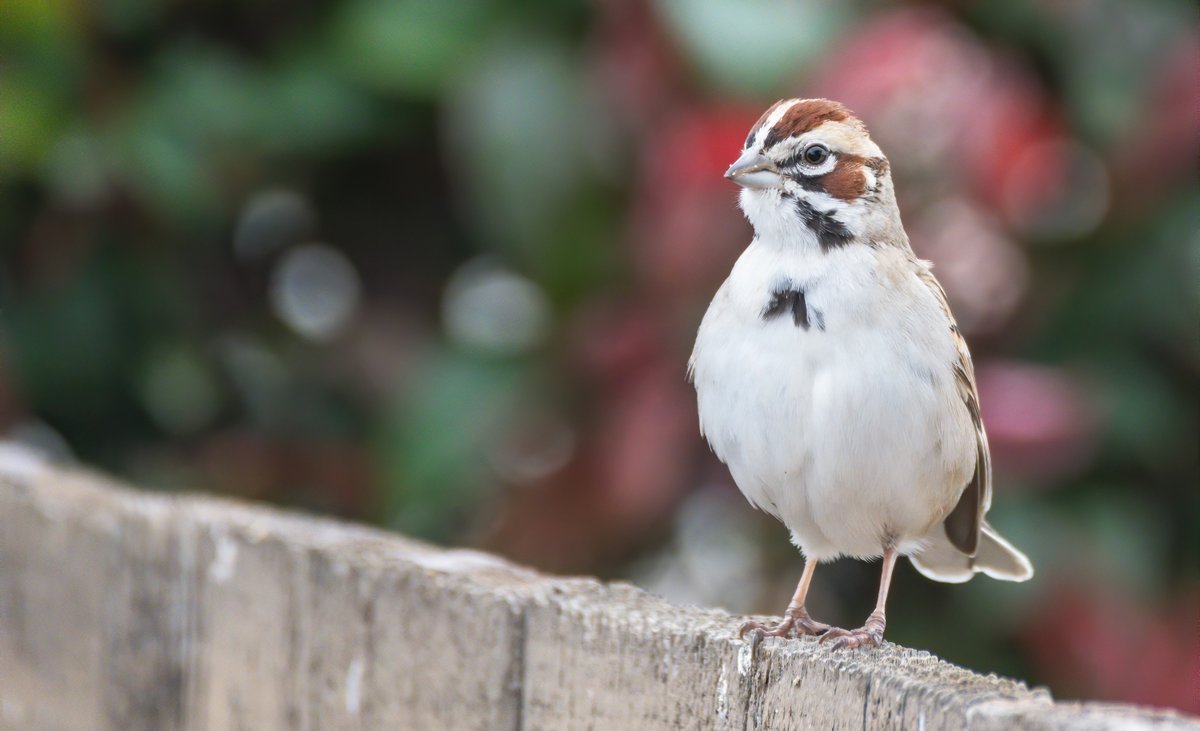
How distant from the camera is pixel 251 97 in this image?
3178 mm

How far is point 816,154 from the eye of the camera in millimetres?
Answer: 2057

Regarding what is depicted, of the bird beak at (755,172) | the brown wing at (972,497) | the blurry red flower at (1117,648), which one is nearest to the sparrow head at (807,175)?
the bird beak at (755,172)

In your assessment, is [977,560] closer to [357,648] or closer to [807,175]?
[807,175]

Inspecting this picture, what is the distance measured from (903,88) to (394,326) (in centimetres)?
123

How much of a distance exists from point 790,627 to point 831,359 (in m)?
0.39

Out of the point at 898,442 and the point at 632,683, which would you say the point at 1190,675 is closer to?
the point at 898,442

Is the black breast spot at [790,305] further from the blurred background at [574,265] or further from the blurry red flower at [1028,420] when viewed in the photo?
the blurry red flower at [1028,420]

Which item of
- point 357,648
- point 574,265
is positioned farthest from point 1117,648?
point 357,648

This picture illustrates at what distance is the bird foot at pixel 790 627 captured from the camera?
4.95ft

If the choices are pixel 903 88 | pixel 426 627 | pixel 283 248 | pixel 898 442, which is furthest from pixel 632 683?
pixel 283 248

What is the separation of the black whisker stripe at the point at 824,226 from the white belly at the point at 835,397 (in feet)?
0.07

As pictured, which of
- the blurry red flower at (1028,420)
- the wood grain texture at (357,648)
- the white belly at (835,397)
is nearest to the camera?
the wood grain texture at (357,648)

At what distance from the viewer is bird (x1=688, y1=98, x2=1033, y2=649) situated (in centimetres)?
193

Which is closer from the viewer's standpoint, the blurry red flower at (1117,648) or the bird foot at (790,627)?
the bird foot at (790,627)
